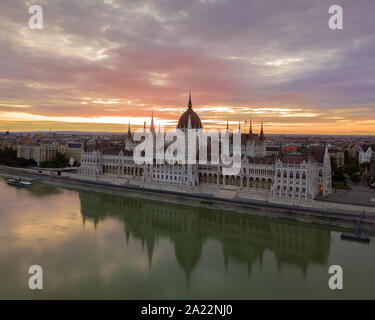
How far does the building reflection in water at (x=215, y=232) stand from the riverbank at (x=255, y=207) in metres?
0.95

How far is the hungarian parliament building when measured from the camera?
3694 cm

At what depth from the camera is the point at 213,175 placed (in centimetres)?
4394

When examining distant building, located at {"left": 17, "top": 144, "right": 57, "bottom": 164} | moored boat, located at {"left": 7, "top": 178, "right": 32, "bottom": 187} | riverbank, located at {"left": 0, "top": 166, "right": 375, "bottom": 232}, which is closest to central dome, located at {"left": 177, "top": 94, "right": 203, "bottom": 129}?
riverbank, located at {"left": 0, "top": 166, "right": 375, "bottom": 232}

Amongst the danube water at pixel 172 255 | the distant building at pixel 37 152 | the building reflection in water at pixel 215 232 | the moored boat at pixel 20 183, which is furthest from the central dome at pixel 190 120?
the distant building at pixel 37 152

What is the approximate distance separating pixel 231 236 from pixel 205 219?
5.37 meters

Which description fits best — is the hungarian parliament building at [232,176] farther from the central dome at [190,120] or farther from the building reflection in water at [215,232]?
the building reflection in water at [215,232]

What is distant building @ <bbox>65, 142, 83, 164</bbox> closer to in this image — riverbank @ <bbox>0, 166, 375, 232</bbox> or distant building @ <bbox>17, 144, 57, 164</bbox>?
distant building @ <bbox>17, 144, 57, 164</bbox>

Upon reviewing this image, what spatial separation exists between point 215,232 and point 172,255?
662 centimetres

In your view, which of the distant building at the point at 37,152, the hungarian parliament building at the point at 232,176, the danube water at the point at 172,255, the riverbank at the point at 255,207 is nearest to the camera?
the danube water at the point at 172,255

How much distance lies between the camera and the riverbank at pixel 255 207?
2897 cm

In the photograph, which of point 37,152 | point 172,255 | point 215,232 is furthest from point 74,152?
point 172,255

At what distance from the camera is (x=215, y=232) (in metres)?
29.2

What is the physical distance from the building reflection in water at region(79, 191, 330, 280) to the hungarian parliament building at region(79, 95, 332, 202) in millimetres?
6207
